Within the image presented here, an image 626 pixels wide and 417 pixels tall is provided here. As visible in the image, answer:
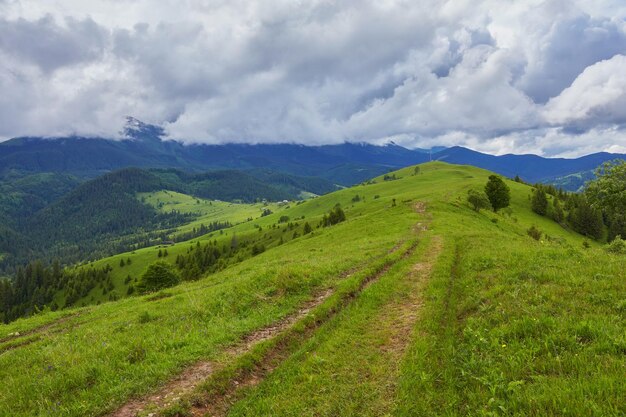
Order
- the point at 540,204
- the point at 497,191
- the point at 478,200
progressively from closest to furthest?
the point at 478,200 < the point at 497,191 < the point at 540,204

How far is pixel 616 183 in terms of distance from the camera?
158ft

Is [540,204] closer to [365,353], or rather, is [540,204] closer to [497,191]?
[497,191]

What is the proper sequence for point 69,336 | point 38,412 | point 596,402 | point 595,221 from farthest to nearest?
point 595,221, point 69,336, point 38,412, point 596,402

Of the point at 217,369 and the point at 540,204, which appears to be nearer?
the point at 217,369

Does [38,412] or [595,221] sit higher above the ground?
[38,412]

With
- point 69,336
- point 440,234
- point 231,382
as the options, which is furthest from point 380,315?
point 440,234

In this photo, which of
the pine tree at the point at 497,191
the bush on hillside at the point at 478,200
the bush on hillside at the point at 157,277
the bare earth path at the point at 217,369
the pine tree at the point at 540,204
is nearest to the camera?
the bare earth path at the point at 217,369

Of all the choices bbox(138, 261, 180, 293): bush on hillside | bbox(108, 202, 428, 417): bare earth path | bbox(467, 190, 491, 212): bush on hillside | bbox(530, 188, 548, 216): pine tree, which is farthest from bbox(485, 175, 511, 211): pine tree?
bbox(138, 261, 180, 293): bush on hillside

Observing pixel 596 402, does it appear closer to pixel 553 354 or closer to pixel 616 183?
pixel 553 354

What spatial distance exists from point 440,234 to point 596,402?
38458 millimetres

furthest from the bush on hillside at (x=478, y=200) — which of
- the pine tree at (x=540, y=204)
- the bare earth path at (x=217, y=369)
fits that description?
the bare earth path at (x=217, y=369)

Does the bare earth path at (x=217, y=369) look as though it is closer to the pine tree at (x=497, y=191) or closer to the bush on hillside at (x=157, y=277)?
the bush on hillside at (x=157, y=277)

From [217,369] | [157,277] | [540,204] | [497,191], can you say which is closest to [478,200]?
[497,191]

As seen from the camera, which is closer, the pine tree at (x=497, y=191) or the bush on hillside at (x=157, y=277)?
the bush on hillside at (x=157, y=277)
